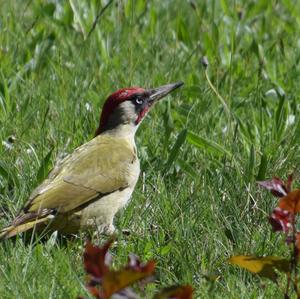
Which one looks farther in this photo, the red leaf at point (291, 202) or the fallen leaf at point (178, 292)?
the red leaf at point (291, 202)

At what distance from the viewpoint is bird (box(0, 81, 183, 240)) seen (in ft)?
14.9

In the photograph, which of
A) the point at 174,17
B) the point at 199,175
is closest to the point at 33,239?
the point at 199,175

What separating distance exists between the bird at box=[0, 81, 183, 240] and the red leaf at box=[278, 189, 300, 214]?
1.47 metres

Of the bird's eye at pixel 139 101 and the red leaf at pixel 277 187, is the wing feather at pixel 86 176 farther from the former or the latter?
the red leaf at pixel 277 187

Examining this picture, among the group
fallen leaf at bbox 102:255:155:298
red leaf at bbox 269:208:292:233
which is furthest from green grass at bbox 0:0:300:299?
fallen leaf at bbox 102:255:155:298

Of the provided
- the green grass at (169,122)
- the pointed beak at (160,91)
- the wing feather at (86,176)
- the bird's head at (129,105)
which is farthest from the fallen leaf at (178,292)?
the pointed beak at (160,91)

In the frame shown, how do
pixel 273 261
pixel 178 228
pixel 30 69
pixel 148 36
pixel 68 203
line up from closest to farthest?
pixel 273 261 → pixel 178 228 → pixel 68 203 → pixel 30 69 → pixel 148 36

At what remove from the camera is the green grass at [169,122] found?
4.15 meters

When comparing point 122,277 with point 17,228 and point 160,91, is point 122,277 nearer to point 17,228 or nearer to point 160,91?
point 17,228

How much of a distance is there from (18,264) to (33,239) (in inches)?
23.3

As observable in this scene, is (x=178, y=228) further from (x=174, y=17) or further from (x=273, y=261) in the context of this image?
(x=174, y=17)

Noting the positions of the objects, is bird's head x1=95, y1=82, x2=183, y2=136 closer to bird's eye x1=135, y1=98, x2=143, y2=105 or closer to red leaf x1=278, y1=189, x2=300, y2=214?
bird's eye x1=135, y1=98, x2=143, y2=105

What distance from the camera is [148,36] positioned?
6.55 m

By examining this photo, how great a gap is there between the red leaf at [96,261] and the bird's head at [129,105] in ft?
8.16
